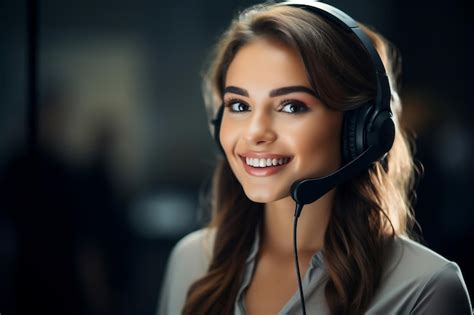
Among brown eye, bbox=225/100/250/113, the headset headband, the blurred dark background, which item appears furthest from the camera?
the blurred dark background

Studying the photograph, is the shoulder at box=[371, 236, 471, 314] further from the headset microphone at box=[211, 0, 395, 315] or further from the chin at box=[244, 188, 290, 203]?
the chin at box=[244, 188, 290, 203]

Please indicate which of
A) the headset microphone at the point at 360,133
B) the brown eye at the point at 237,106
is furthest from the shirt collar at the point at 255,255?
the brown eye at the point at 237,106

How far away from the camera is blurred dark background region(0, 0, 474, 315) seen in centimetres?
142

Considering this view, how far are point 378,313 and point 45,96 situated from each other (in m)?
1.00

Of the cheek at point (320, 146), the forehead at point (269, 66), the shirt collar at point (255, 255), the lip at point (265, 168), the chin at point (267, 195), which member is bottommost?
the shirt collar at point (255, 255)

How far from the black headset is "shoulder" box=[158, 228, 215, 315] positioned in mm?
445

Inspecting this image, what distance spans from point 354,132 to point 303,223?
0.27 metres

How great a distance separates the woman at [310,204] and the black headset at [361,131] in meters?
0.04

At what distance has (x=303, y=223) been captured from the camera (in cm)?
129

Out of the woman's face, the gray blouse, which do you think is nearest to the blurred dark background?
the gray blouse

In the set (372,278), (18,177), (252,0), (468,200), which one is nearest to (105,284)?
(18,177)

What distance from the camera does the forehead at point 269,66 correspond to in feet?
3.74

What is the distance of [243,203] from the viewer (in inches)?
56.7

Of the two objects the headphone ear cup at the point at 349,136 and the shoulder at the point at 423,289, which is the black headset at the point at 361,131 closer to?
the headphone ear cup at the point at 349,136
